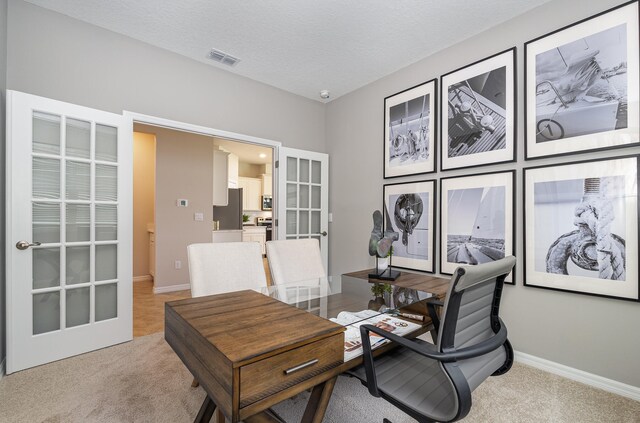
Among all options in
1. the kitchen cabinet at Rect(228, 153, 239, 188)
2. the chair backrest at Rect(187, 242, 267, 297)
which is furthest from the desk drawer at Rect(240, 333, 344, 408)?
the kitchen cabinet at Rect(228, 153, 239, 188)

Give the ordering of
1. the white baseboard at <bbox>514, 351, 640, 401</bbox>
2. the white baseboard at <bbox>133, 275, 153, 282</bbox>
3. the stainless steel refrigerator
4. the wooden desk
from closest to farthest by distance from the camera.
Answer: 1. the wooden desk
2. the white baseboard at <bbox>514, 351, 640, 401</bbox>
3. the white baseboard at <bbox>133, 275, 153, 282</bbox>
4. the stainless steel refrigerator

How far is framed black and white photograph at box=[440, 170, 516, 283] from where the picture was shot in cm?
250

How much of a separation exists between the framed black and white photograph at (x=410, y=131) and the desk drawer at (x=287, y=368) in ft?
7.90

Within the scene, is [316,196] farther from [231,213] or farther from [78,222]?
[231,213]

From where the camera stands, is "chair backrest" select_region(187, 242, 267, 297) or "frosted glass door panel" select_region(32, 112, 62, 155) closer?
"chair backrest" select_region(187, 242, 267, 297)

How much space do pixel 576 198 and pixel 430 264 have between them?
4.28 feet

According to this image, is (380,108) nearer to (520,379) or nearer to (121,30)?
(121,30)

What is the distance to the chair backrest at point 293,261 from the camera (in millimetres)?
2449

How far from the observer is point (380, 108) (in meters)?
3.60

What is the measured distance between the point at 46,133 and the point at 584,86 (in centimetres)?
407

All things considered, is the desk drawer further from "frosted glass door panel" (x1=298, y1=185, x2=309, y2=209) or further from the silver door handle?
"frosted glass door panel" (x1=298, y1=185, x2=309, y2=209)

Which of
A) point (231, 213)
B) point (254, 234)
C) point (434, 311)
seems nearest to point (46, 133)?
point (434, 311)

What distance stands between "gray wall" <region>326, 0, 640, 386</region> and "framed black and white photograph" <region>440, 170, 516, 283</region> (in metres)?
0.07

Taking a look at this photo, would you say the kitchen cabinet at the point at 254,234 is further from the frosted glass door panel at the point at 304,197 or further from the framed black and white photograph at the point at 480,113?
the framed black and white photograph at the point at 480,113
